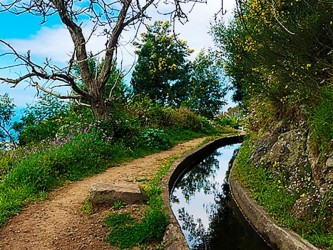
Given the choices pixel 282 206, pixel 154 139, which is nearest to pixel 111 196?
pixel 282 206

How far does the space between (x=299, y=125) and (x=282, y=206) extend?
1.73 meters

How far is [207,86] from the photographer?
76.3 ft

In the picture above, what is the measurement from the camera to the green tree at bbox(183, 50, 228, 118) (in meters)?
22.2

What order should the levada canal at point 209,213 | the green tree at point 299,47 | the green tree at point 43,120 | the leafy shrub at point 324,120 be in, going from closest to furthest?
the leafy shrub at point 324,120 < the levada canal at point 209,213 < the green tree at point 299,47 < the green tree at point 43,120

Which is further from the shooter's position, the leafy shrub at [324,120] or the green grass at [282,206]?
the leafy shrub at [324,120]

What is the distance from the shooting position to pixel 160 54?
75.5 feet

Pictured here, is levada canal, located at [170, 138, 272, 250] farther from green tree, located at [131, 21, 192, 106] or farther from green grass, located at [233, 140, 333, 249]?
green tree, located at [131, 21, 192, 106]

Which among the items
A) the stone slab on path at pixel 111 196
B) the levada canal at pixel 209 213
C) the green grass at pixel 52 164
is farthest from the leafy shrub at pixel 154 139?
the stone slab on path at pixel 111 196

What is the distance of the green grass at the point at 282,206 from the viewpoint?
3.84 metres

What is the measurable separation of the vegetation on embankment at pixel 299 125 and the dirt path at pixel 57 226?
7.39 feet

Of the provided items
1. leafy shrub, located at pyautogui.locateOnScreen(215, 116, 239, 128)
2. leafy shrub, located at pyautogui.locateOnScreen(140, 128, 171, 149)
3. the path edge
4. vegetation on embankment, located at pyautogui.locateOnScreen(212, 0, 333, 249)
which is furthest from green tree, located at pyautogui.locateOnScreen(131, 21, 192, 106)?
vegetation on embankment, located at pyautogui.locateOnScreen(212, 0, 333, 249)

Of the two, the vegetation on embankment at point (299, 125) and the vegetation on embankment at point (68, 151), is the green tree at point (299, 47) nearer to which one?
the vegetation on embankment at point (299, 125)

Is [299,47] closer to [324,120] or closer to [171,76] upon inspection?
[324,120]

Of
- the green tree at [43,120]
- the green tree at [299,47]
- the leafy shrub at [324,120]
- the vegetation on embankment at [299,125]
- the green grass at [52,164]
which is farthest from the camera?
the green tree at [43,120]
